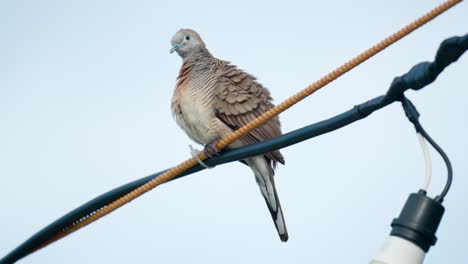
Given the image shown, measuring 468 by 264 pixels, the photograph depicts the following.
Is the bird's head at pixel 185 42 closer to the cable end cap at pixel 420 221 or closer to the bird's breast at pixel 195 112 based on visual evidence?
the bird's breast at pixel 195 112

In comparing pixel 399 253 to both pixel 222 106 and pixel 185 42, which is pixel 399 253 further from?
pixel 185 42

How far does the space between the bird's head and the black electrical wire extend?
99.9 inches

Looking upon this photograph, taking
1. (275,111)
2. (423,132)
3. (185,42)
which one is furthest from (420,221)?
(185,42)

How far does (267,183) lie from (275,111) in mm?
3165

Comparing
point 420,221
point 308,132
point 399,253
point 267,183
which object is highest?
point 267,183

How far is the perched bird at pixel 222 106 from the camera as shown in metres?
6.43

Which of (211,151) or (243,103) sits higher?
(243,103)

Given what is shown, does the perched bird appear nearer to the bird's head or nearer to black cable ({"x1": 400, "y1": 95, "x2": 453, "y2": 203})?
the bird's head

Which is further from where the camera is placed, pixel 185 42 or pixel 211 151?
pixel 185 42

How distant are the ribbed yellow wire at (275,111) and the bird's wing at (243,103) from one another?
158 centimetres

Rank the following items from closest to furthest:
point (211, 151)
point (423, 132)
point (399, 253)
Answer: point (399, 253) < point (423, 132) < point (211, 151)

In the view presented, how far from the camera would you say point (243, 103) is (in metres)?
6.54

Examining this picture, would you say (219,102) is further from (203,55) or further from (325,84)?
(325,84)

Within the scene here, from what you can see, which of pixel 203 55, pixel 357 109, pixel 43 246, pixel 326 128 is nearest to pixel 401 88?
pixel 357 109
